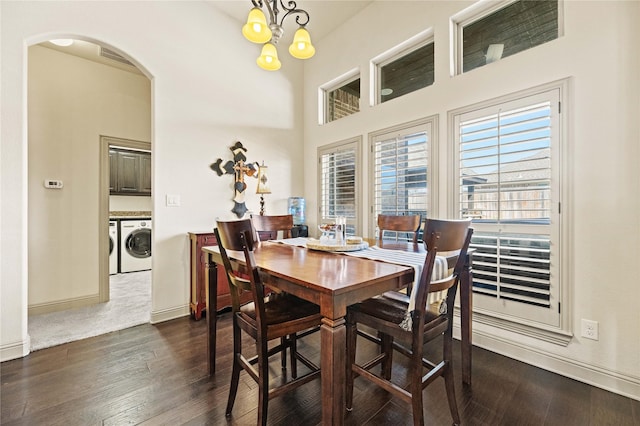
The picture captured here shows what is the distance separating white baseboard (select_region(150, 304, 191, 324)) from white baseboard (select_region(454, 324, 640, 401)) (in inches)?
109

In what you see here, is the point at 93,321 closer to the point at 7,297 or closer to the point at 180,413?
the point at 7,297

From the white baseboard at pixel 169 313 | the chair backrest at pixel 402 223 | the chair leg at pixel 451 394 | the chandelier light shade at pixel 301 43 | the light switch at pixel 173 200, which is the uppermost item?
the chandelier light shade at pixel 301 43

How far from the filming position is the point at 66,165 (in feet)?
10.2

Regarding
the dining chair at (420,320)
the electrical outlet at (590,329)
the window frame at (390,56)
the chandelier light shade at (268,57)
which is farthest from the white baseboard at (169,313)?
the electrical outlet at (590,329)

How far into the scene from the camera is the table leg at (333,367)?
987mm

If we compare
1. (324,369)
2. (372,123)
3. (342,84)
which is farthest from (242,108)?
(324,369)

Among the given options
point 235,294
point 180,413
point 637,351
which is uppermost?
point 235,294

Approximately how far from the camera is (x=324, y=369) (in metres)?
1.03

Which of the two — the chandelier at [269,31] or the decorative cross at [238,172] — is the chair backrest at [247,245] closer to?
the chandelier at [269,31]

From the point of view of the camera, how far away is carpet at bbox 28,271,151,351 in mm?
2387

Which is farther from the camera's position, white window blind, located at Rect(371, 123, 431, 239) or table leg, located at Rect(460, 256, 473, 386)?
white window blind, located at Rect(371, 123, 431, 239)

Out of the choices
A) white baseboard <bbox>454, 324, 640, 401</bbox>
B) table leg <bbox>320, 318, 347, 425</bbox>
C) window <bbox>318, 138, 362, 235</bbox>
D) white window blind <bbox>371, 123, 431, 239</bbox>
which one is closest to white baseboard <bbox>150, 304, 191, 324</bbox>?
window <bbox>318, 138, 362, 235</bbox>

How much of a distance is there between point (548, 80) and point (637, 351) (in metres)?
1.78

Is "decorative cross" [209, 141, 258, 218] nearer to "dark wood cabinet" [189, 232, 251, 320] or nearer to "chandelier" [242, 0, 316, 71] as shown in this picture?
"dark wood cabinet" [189, 232, 251, 320]
